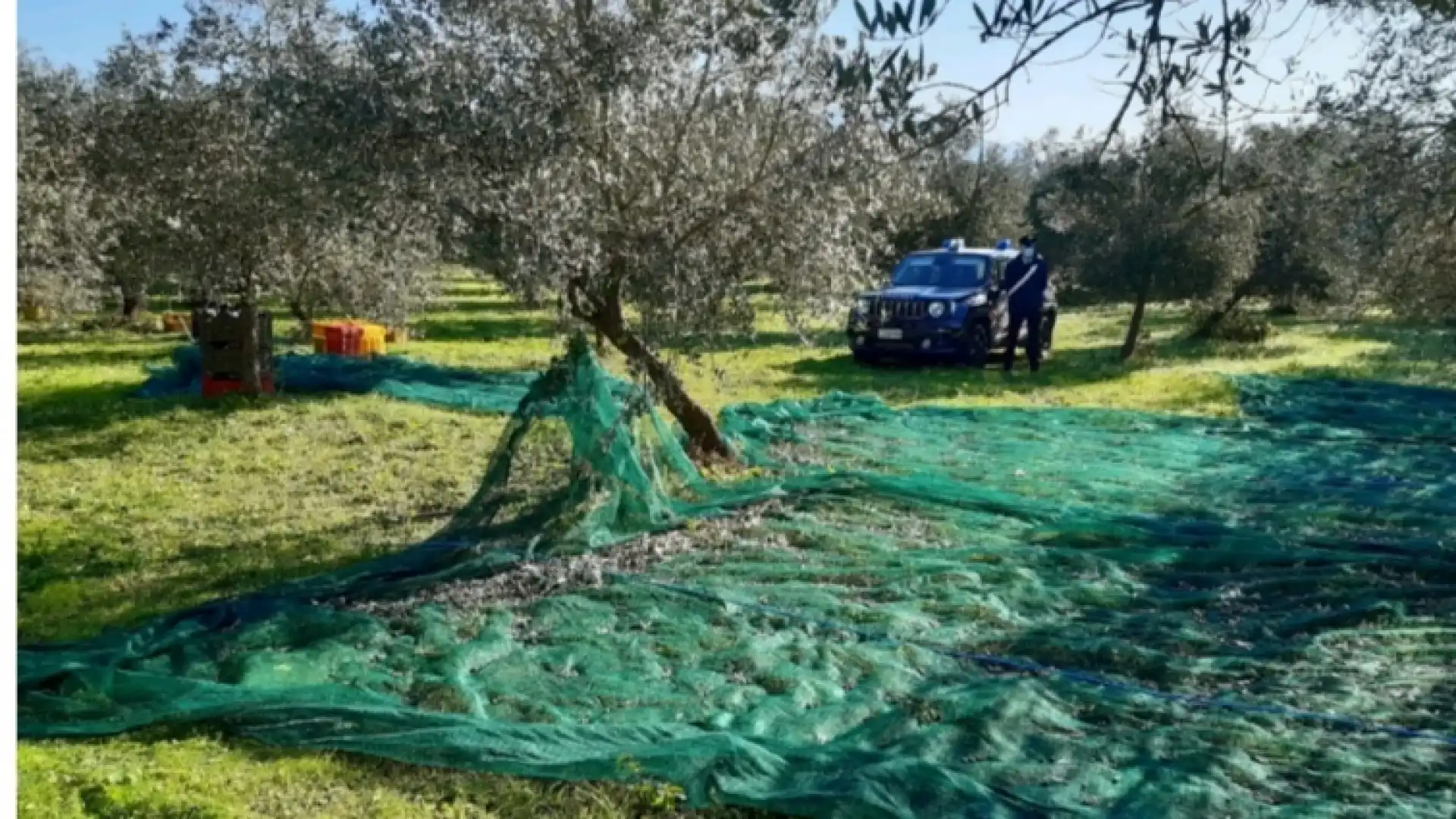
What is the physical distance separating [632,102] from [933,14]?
4.80m

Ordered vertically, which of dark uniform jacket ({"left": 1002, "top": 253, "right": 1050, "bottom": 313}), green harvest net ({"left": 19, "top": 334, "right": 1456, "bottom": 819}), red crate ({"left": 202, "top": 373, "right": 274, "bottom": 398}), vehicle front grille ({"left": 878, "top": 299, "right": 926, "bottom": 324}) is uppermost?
dark uniform jacket ({"left": 1002, "top": 253, "right": 1050, "bottom": 313})

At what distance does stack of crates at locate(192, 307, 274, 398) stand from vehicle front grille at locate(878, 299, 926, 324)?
28.2 ft

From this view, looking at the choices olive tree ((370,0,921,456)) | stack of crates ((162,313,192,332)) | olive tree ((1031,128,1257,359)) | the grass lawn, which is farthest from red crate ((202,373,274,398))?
olive tree ((1031,128,1257,359))

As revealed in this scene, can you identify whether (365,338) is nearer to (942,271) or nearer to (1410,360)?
(942,271)

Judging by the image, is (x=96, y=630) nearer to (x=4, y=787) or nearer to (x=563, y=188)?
(x=563, y=188)

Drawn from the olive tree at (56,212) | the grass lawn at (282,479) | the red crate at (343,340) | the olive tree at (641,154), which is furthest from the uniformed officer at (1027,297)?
the olive tree at (56,212)

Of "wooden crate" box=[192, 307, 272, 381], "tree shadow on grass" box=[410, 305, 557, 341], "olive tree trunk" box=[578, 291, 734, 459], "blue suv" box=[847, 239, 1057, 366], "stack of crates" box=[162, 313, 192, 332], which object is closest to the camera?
"olive tree trunk" box=[578, 291, 734, 459]

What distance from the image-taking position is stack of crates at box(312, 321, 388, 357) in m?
17.4

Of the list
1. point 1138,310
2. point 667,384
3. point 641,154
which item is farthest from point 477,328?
point 641,154

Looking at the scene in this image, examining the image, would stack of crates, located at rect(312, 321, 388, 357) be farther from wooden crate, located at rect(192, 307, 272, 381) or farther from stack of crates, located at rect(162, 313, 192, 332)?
stack of crates, located at rect(162, 313, 192, 332)

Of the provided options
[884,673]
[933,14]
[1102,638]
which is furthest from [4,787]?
[1102,638]

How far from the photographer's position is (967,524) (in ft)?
27.1

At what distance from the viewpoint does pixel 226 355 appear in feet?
45.8

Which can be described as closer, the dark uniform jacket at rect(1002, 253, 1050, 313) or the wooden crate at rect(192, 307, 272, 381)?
the wooden crate at rect(192, 307, 272, 381)
